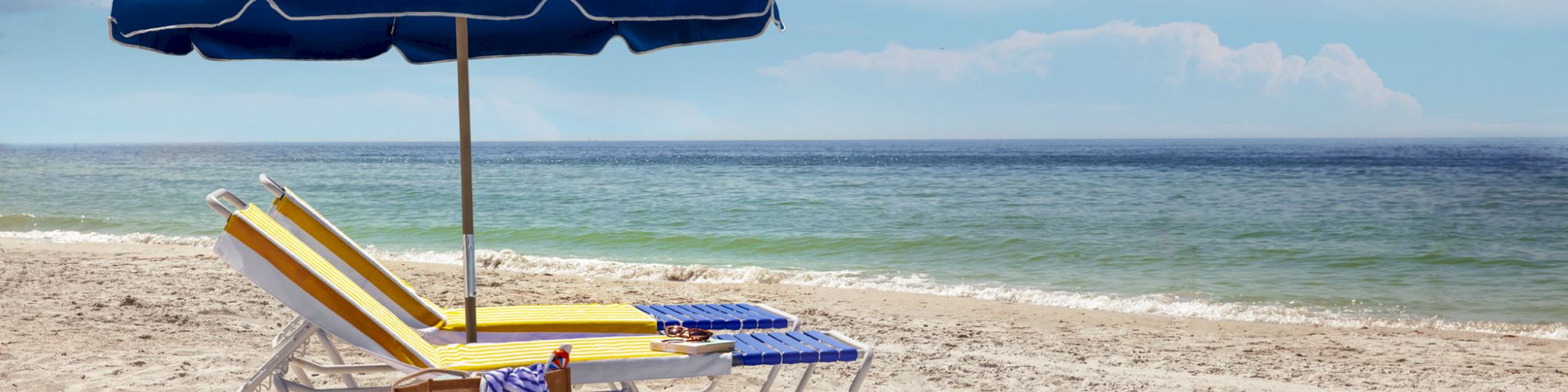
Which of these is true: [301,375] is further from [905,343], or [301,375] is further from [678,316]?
[905,343]

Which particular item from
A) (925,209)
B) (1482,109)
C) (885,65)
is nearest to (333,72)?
(885,65)

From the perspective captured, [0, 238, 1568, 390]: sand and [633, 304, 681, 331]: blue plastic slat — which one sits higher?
[633, 304, 681, 331]: blue plastic slat

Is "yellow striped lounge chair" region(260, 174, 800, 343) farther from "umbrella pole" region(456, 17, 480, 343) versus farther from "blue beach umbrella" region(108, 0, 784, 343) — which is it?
"umbrella pole" region(456, 17, 480, 343)

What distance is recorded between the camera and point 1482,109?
221ft

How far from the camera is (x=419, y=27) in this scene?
438 centimetres

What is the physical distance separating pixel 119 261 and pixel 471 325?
764 cm

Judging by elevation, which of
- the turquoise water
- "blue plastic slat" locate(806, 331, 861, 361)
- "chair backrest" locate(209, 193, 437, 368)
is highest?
"chair backrest" locate(209, 193, 437, 368)

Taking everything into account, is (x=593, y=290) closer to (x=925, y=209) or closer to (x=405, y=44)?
(x=405, y=44)

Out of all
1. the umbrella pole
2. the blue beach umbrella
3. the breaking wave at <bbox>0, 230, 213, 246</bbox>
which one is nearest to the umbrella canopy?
the blue beach umbrella

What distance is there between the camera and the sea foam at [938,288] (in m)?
7.82

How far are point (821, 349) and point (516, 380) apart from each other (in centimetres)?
90

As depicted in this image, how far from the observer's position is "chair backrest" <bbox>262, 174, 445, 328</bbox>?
3.54m

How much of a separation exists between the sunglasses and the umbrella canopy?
90 cm

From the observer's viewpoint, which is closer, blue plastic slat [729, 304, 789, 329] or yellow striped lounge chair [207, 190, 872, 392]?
yellow striped lounge chair [207, 190, 872, 392]
